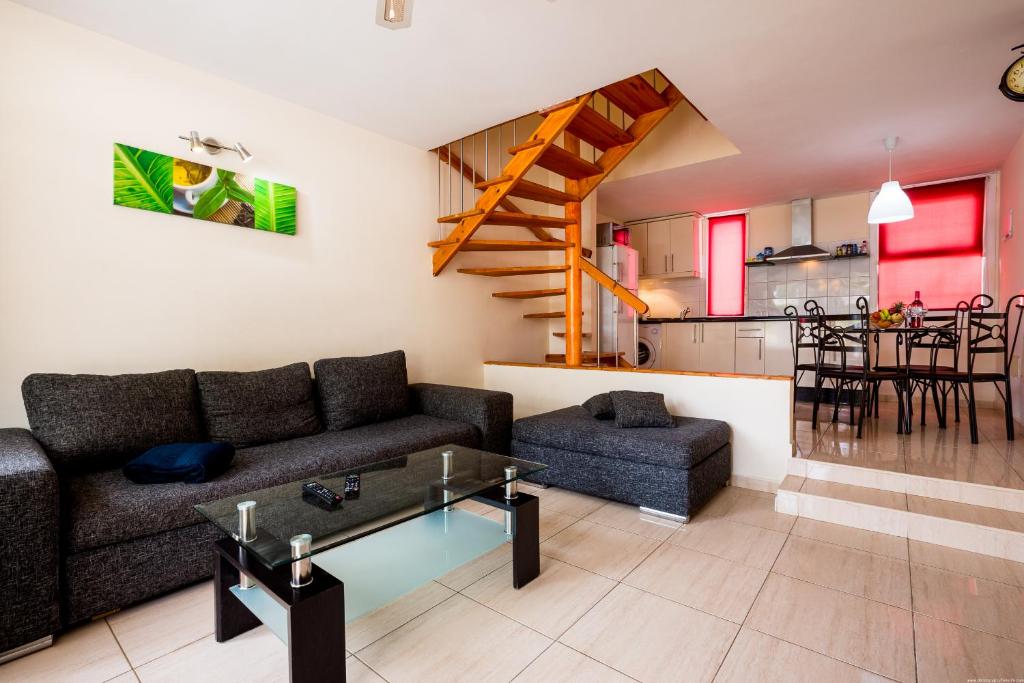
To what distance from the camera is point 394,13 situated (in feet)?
4.54

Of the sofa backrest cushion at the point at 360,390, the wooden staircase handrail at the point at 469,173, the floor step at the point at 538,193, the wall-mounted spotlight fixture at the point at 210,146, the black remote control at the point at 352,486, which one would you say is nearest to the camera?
the black remote control at the point at 352,486

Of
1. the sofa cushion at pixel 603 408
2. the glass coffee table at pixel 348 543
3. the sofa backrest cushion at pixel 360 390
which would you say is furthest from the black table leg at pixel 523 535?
the sofa backrest cushion at pixel 360 390

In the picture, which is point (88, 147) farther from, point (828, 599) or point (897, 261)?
point (897, 261)

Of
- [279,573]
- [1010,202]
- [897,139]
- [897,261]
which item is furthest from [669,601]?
[897,261]

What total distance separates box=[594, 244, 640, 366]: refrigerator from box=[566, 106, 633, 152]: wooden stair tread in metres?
1.46

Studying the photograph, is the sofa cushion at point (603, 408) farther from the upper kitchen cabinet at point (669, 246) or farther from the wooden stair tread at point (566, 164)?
the upper kitchen cabinet at point (669, 246)

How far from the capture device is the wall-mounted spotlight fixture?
8.76ft

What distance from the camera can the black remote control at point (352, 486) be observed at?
5.63ft

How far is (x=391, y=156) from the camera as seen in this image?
149 inches

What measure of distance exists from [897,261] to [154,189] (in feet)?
22.9

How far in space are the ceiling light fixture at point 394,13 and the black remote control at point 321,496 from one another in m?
1.50

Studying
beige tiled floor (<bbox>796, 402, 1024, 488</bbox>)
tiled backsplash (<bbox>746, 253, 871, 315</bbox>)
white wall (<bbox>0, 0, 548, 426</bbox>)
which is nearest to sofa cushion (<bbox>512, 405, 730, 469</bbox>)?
beige tiled floor (<bbox>796, 402, 1024, 488</bbox>)

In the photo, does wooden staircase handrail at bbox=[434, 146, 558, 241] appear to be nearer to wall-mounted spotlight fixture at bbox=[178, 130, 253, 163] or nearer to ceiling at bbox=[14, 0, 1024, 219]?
ceiling at bbox=[14, 0, 1024, 219]

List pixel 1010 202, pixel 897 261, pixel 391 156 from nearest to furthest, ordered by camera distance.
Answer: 1. pixel 391 156
2. pixel 1010 202
3. pixel 897 261
